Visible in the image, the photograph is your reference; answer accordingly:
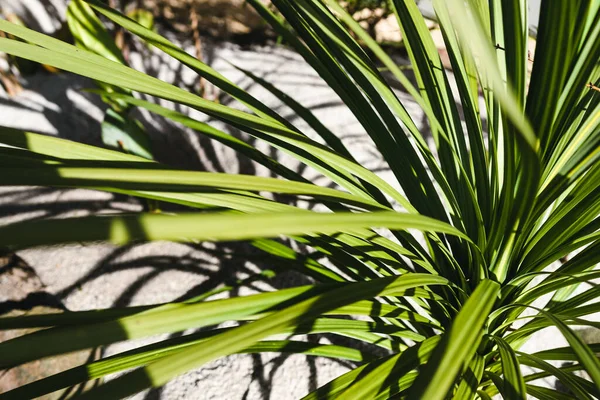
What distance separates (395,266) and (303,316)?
287mm

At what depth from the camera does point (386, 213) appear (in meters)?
0.34

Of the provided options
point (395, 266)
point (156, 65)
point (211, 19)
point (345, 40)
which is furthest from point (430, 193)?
point (211, 19)

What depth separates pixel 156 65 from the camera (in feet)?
5.49

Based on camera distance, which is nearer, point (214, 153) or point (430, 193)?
point (430, 193)

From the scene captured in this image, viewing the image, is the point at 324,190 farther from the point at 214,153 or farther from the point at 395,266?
the point at 214,153

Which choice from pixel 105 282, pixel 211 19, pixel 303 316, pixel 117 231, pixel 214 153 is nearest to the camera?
pixel 117 231

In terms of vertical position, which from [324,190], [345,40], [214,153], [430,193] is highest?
[214,153]

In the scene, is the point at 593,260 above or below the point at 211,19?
below

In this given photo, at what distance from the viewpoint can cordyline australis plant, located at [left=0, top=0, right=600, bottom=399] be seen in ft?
0.96

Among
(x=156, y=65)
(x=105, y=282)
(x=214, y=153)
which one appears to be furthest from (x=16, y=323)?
(x=156, y=65)

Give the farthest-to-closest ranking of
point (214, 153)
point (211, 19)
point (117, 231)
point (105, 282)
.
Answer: point (211, 19) < point (214, 153) < point (105, 282) < point (117, 231)

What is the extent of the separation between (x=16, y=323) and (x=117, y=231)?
0.29 m

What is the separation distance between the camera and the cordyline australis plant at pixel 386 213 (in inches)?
11.5

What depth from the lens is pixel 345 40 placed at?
0.60 m
